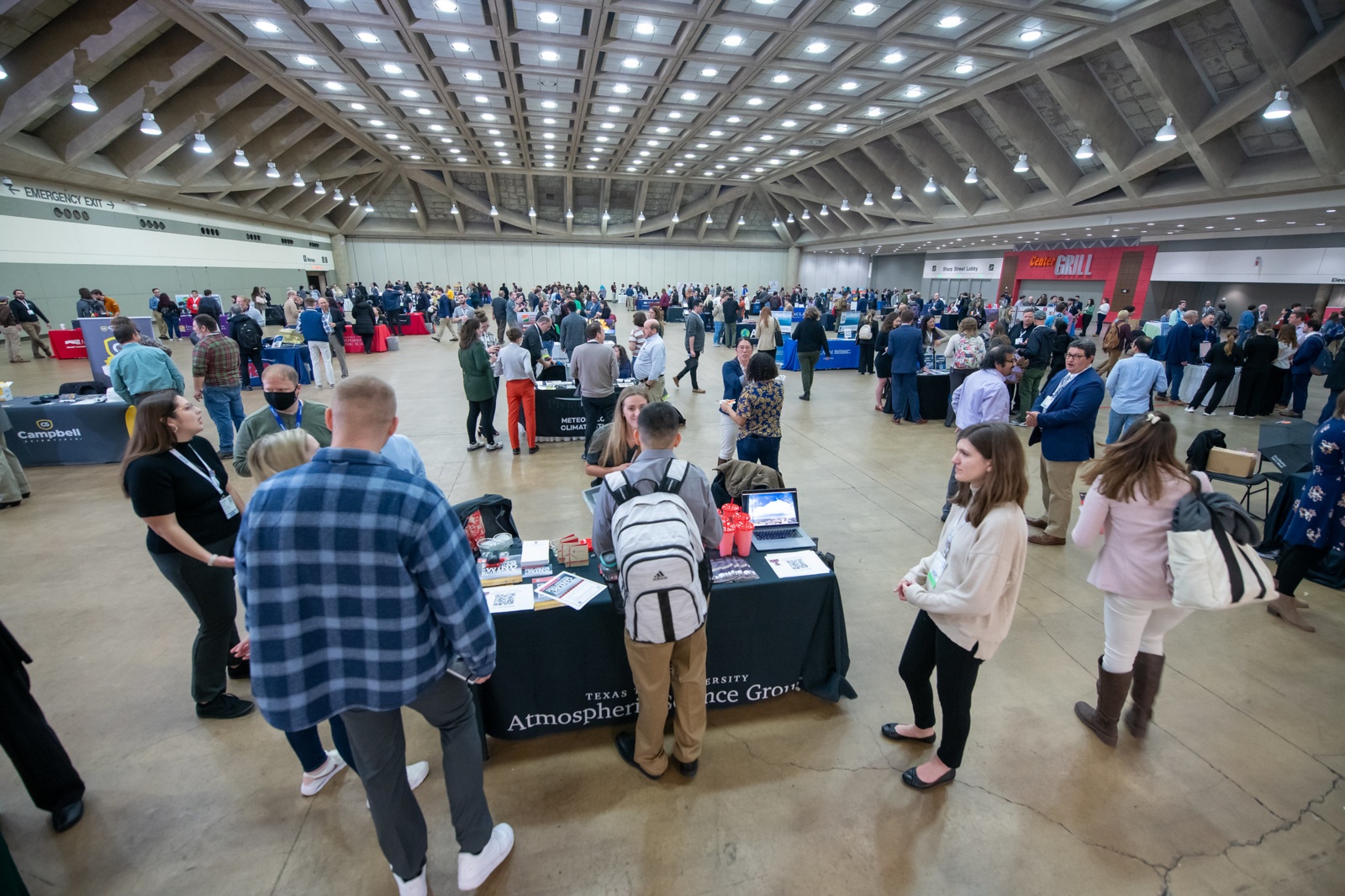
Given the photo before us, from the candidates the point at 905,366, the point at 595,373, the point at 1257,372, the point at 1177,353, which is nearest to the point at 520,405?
the point at 595,373

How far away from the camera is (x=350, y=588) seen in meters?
1.50

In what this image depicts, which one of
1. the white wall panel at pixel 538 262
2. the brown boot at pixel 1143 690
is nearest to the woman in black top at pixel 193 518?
the brown boot at pixel 1143 690

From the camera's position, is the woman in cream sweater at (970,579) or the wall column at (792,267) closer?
the woman in cream sweater at (970,579)

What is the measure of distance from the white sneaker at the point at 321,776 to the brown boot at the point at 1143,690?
12.0 feet

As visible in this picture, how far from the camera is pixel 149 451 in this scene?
2354 mm

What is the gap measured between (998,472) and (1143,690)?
1.68 metres

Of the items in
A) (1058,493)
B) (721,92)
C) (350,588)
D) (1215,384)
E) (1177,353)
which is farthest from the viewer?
(721,92)

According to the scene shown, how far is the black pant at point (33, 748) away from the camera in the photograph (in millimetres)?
2084

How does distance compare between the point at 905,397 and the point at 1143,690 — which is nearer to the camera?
the point at 1143,690

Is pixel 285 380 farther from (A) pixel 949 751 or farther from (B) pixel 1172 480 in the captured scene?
(B) pixel 1172 480

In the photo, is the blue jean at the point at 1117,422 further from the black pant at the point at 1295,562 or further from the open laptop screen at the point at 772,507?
the open laptop screen at the point at 772,507

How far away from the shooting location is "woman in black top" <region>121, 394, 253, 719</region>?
2.33m

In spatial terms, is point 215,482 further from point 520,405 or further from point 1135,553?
point 520,405

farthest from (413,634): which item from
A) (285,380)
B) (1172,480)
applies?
(1172,480)
